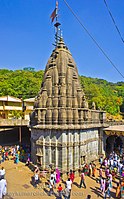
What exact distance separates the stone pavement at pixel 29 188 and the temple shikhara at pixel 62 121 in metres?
1.80

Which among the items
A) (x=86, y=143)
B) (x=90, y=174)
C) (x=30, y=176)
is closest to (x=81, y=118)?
(x=86, y=143)

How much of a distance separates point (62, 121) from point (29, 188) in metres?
5.84

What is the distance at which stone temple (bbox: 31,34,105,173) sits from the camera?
16656 millimetres

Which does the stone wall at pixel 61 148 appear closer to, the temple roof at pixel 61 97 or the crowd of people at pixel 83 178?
the crowd of people at pixel 83 178

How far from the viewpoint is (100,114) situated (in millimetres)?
21891

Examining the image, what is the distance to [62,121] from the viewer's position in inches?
655

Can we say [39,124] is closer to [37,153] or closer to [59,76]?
[37,153]

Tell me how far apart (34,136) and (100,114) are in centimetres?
804

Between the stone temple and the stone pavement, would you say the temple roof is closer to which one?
the stone temple

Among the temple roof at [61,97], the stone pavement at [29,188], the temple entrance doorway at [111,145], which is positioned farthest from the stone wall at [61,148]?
the temple entrance doorway at [111,145]

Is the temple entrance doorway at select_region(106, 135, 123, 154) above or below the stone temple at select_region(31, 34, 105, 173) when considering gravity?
below

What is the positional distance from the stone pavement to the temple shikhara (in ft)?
5.90

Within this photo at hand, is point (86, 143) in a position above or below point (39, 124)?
below

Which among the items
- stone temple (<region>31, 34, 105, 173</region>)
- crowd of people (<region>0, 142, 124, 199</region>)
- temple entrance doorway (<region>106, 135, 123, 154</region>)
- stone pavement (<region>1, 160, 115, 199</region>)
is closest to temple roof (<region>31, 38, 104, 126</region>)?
stone temple (<region>31, 34, 105, 173</region>)
